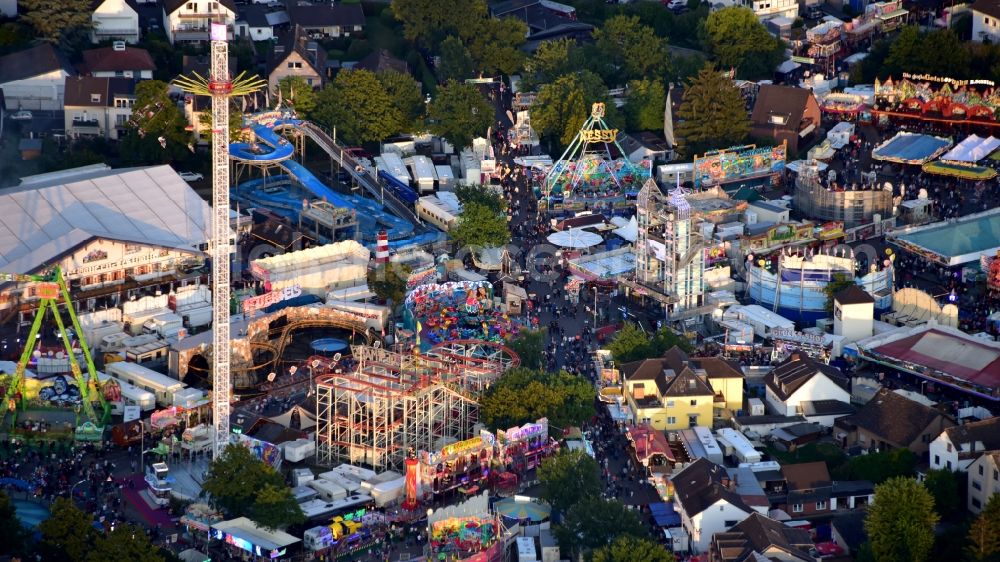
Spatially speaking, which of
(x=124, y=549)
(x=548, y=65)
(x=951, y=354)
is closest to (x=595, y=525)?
(x=124, y=549)

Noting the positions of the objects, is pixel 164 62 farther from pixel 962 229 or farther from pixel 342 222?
pixel 962 229

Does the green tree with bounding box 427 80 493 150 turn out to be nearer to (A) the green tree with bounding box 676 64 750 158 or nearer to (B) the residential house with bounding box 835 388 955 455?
(A) the green tree with bounding box 676 64 750 158

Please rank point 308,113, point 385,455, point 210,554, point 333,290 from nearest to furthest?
point 210,554 → point 385,455 → point 333,290 → point 308,113

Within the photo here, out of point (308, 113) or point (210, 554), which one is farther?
point (308, 113)

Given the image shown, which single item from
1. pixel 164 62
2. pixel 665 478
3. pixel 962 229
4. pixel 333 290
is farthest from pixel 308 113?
pixel 665 478

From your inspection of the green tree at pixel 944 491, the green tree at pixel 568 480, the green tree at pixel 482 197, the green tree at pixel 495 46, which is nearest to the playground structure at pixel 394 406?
the green tree at pixel 568 480

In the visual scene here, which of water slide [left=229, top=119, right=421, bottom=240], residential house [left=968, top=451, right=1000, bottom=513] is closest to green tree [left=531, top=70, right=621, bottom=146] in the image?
water slide [left=229, top=119, right=421, bottom=240]
